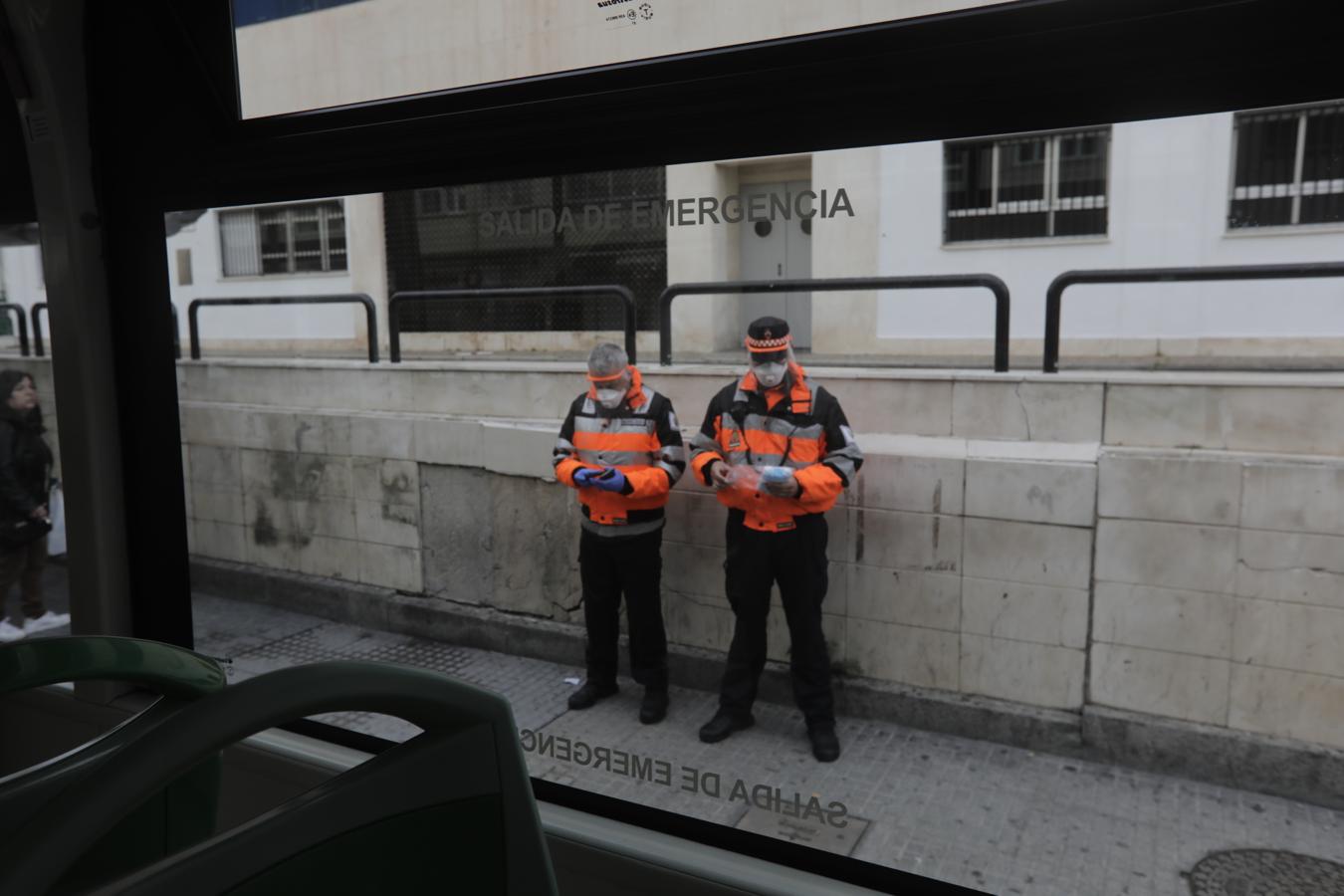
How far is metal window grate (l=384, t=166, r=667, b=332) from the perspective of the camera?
241cm

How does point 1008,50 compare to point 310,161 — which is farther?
point 310,161

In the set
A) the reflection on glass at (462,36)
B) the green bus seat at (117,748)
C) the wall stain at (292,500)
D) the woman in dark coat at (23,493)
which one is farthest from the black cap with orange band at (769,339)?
the woman in dark coat at (23,493)

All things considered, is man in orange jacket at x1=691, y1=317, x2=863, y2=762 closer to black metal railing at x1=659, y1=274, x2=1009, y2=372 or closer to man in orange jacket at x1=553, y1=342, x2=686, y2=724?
man in orange jacket at x1=553, y1=342, x2=686, y2=724

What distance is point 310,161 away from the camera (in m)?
2.33

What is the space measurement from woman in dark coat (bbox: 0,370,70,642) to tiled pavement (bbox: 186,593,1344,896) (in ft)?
9.96

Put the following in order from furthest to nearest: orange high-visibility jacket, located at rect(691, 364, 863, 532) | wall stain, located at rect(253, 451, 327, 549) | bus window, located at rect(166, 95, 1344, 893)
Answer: wall stain, located at rect(253, 451, 327, 549), orange high-visibility jacket, located at rect(691, 364, 863, 532), bus window, located at rect(166, 95, 1344, 893)

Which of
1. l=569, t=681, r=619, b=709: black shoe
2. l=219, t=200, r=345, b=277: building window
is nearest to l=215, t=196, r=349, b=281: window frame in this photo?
l=219, t=200, r=345, b=277: building window

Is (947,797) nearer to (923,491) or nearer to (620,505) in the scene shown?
(923,491)

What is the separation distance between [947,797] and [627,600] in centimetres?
165

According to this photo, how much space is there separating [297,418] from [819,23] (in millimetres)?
5100

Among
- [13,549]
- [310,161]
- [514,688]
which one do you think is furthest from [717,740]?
A: [13,549]

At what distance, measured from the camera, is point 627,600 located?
453 centimetres

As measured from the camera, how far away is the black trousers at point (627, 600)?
4461 millimetres

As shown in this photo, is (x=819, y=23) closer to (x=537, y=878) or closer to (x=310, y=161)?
(x=310, y=161)
